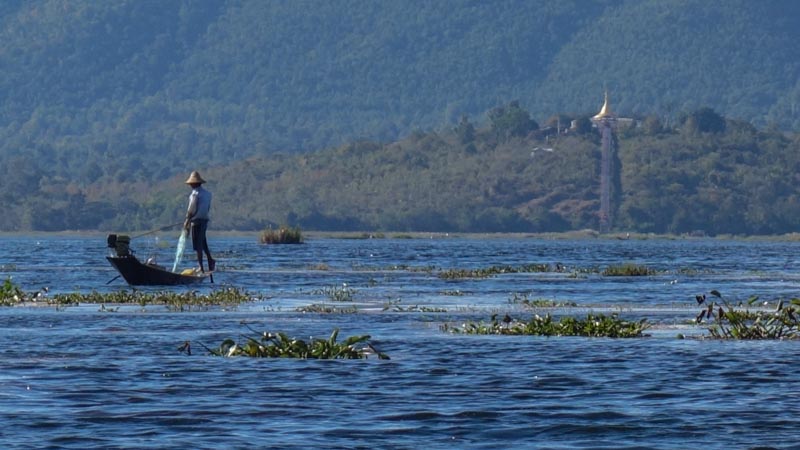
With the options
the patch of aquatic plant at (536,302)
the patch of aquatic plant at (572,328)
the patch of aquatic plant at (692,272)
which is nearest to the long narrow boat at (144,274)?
the patch of aquatic plant at (536,302)

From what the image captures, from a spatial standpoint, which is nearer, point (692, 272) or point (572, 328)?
point (572, 328)

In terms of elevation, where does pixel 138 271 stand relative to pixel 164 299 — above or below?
above

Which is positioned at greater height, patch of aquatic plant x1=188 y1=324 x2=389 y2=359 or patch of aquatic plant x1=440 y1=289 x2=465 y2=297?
patch of aquatic plant x1=440 y1=289 x2=465 y2=297

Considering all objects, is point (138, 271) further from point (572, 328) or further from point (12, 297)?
point (572, 328)

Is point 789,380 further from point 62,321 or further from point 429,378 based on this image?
point 62,321

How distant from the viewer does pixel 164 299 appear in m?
40.7

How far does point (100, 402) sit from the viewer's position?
22.5 m

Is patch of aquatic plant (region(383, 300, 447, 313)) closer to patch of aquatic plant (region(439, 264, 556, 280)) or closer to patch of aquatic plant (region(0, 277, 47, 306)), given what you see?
patch of aquatic plant (region(0, 277, 47, 306))

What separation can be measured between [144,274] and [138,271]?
24 centimetres

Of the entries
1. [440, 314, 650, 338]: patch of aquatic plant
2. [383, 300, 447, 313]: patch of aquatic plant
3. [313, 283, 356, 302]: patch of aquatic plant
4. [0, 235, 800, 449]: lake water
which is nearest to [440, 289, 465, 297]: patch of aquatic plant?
[313, 283, 356, 302]: patch of aquatic plant

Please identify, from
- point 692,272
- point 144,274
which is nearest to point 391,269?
point 692,272

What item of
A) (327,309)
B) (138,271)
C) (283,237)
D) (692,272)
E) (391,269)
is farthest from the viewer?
(283,237)

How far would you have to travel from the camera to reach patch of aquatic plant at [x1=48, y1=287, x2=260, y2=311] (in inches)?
1591

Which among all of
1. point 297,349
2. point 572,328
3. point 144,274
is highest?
point 144,274
